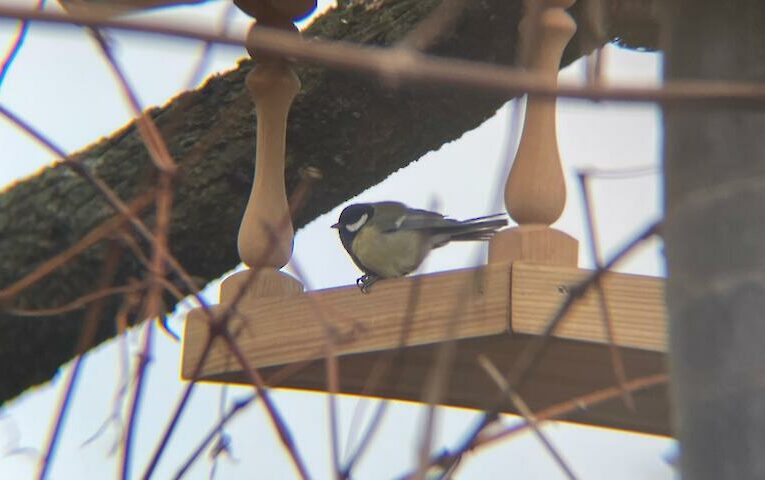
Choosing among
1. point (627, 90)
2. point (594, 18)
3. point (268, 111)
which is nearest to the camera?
point (627, 90)

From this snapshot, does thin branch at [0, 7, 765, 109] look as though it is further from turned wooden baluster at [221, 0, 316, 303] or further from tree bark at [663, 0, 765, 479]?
turned wooden baluster at [221, 0, 316, 303]

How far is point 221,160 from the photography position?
8.19 feet

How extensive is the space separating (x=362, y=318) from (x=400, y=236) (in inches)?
16.9

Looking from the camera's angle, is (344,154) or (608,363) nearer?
(608,363)

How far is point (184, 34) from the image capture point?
1.85 feet

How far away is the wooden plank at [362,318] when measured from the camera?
5.11ft

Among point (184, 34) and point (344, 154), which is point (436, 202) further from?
point (344, 154)

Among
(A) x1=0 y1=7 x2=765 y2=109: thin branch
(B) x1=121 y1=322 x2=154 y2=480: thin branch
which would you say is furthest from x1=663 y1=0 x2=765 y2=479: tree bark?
(B) x1=121 y1=322 x2=154 y2=480: thin branch

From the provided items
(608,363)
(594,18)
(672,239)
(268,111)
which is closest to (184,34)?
(672,239)

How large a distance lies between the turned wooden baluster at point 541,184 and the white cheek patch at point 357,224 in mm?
555

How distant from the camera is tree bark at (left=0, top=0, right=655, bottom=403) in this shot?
248 cm

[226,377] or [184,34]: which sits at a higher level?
[226,377]

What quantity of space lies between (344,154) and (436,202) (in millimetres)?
1668

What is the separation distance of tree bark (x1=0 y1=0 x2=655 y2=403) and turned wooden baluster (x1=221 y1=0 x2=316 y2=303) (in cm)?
50
